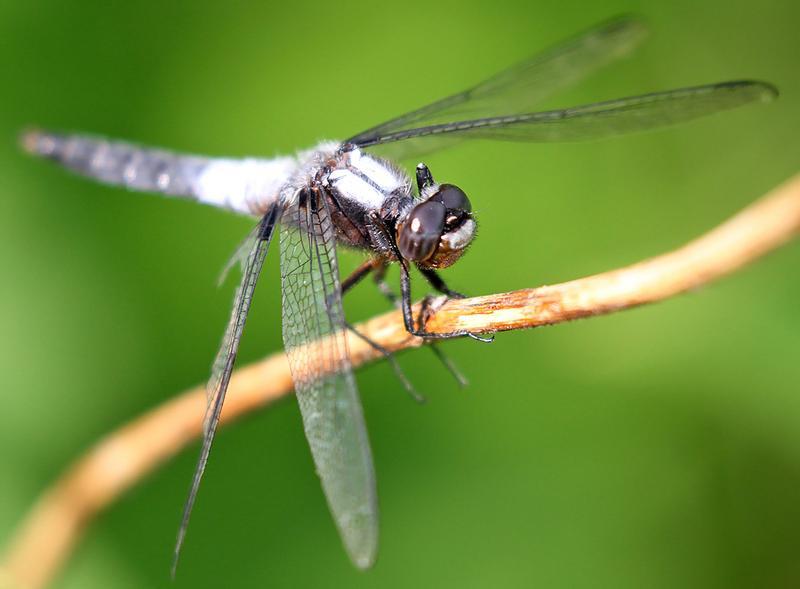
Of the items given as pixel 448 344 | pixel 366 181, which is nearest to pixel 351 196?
pixel 366 181

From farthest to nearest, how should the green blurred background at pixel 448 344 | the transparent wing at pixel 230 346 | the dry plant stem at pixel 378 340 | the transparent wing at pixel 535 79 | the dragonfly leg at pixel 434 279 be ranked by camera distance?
the transparent wing at pixel 535 79, the green blurred background at pixel 448 344, the dragonfly leg at pixel 434 279, the transparent wing at pixel 230 346, the dry plant stem at pixel 378 340

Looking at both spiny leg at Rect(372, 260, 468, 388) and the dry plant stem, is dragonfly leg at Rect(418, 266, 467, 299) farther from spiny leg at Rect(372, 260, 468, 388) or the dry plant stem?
the dry plant stem

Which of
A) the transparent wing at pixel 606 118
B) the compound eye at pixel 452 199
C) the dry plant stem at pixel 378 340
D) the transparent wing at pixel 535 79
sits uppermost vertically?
the transparent wing at pixel 535 79

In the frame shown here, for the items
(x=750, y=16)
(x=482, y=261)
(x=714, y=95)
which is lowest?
(x=482, y=261)

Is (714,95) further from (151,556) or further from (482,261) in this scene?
(151,556)

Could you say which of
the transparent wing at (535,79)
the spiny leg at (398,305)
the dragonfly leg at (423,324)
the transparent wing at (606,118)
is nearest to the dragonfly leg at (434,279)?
the spiny leg at (398,305)

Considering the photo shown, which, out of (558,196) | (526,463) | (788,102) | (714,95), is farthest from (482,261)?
(788,102)

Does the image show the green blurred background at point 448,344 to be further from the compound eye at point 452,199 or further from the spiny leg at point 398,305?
the compound eye at point 452,199
